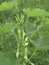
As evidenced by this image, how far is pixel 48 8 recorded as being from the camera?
11.9ft

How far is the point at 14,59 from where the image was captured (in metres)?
1.62

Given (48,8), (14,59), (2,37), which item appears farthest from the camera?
(48,8)

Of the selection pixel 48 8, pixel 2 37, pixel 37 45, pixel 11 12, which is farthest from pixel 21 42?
pixel 11 12

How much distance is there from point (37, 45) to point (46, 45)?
5 cm

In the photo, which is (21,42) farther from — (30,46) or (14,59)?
(30,46)

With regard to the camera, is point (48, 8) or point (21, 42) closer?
point (21, 42)

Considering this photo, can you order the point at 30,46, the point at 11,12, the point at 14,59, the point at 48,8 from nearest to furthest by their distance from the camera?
the point at 14,59 → the point at 30,46 → the point at 48,8 → the point at 11,12

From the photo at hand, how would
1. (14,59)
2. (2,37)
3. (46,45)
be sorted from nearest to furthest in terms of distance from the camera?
(46,45)
(14,59)
(2,37)

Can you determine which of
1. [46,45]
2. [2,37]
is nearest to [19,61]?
[46,45]

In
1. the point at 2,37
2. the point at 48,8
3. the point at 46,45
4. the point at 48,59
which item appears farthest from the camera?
the point at 48,8

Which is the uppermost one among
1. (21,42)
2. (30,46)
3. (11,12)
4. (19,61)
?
(21,42)

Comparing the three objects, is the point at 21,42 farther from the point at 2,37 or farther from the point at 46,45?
the point at 2,37

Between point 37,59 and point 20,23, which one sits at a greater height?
point 20,23

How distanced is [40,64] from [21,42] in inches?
22.7
